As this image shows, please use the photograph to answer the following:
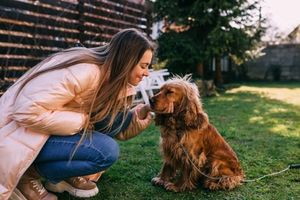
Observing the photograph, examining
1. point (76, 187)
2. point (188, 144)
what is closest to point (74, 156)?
point (76, 187)

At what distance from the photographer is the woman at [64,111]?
217cm

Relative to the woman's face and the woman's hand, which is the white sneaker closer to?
the woman's hand

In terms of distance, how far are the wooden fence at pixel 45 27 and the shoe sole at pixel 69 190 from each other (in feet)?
9.58

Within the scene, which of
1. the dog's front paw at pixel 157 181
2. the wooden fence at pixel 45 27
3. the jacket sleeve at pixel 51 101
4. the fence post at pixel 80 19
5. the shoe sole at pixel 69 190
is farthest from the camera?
the fence post at pixel 80 19

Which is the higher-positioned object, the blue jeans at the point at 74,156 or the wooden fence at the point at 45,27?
the wooden fence at the point at 45,27

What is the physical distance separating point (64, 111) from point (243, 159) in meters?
2.32

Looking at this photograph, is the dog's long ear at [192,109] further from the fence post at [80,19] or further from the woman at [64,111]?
the fence post at [80,19]

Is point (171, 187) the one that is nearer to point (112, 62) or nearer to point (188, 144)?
point (188, 144)

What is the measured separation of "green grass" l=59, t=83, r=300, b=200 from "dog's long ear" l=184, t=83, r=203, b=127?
0.58 m

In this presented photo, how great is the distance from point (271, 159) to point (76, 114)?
243cm

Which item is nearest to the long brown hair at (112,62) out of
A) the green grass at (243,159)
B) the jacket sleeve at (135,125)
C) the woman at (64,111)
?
the woman at (64,111)

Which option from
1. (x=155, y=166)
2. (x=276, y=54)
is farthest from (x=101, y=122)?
(x=276, y=54)

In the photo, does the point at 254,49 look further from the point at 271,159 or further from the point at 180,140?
the point at 180,140

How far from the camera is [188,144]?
3043mm
